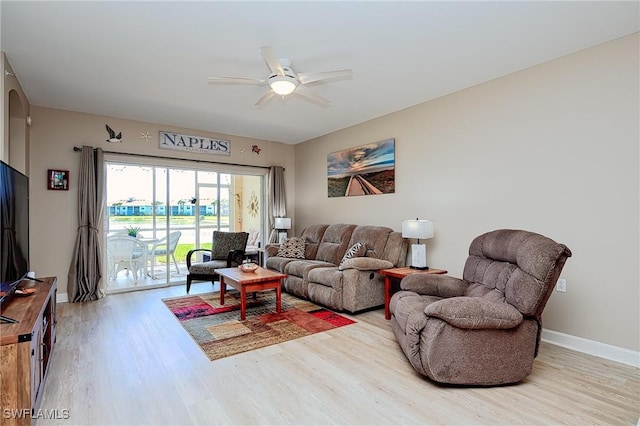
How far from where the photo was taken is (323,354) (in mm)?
2918

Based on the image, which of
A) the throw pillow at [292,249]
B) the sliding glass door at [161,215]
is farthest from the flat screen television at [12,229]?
the throw pillow at [292,249]

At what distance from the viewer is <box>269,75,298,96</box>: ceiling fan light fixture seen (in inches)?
124

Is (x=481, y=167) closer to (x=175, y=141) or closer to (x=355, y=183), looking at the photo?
(x=355, y=183)

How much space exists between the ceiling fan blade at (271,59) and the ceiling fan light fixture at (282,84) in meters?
0.10

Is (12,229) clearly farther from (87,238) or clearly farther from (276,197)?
(276,197)

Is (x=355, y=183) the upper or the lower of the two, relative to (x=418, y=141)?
lower

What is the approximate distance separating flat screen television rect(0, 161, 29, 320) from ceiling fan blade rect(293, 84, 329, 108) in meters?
2.58

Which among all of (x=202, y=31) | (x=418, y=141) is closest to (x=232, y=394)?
(x=202, y=31)

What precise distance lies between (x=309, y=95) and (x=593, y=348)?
3.55 m

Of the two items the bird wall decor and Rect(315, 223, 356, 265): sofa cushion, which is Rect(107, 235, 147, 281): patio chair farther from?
Rect(315, 223, 356, 265): sofa cushion

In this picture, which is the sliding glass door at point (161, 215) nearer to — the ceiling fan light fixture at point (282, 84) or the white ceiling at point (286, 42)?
the white ceiling at point (286, 42)

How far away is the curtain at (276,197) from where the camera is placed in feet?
21.7

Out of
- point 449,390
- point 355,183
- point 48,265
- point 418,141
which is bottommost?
point 449,390

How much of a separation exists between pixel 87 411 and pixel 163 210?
4.01m
